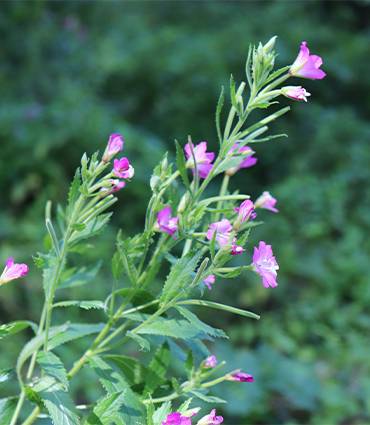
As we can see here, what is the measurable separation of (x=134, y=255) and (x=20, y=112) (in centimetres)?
292

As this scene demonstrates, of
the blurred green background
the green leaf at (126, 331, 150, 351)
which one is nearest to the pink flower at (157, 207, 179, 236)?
the green leaf at (126, 331, 150, 351)

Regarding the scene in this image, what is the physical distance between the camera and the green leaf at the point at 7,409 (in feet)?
2.33

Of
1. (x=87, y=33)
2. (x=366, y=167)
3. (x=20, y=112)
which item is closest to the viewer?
(x=20, y=112)

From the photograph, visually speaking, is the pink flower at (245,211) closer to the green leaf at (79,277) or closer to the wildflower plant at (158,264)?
the wildflower plant at (158,264)

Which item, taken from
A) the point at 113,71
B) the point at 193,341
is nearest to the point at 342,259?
the point at 113,71

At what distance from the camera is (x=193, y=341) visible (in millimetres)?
762

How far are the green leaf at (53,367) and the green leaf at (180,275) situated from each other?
124 millimetres

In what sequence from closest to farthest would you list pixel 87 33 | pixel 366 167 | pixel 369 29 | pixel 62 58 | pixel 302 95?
1. pixel 302 95
2. pixel 366 167
3. pixel 62 58
4. pixel 87 33
5. pixel 369 29

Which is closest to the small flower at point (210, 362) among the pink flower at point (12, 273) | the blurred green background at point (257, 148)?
the pink flower at point (12, 273)

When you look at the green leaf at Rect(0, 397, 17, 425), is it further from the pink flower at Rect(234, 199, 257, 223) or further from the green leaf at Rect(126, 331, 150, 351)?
the pink flower at Rect(234, 199, 257, 223)

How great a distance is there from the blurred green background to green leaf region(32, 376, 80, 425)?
5.45ft

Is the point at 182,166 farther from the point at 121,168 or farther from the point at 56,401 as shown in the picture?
the point at 56,401

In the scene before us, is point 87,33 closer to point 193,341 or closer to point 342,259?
point 342,259

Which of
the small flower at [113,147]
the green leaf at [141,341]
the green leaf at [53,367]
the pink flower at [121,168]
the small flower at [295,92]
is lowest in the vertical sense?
the green leaf at [53,367]
